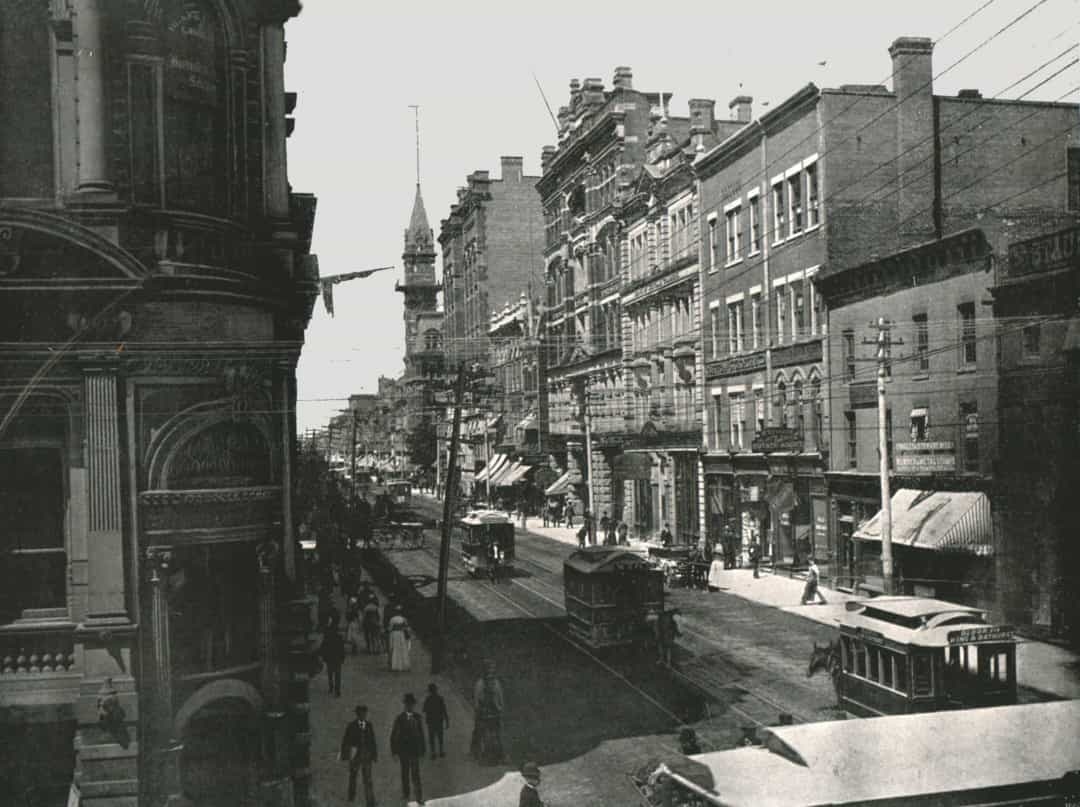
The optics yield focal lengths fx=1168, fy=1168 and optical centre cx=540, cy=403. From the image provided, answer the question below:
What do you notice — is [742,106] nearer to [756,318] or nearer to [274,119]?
[756,318]

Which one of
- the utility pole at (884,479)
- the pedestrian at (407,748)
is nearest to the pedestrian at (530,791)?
the pedestrian at (407,748)

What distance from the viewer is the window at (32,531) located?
571 inches

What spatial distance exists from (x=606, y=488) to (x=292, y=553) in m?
47.2

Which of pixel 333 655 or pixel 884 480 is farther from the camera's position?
pixel 884 480

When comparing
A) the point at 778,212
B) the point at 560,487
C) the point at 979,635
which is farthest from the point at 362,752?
the point at 560,487

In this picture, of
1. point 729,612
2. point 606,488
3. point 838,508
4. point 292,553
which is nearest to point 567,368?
point 606,488

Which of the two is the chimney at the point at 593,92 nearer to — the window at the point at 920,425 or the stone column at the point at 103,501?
the window at the point at 920,425

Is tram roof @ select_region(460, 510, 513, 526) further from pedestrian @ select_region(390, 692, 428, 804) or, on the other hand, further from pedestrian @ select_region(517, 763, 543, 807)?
pedestrian @ select_region(517, 763, 543, 807)

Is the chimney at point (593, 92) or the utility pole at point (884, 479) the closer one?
the utility pole at point (884, 479)

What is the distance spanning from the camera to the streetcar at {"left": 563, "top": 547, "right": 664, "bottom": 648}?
92.1 feet

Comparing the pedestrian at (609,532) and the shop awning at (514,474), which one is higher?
the shop awning at (514,474)

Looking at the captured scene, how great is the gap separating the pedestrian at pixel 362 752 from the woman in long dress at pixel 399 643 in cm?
827

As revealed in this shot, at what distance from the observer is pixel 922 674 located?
18.5 m

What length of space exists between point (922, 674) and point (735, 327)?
30.7 meters
